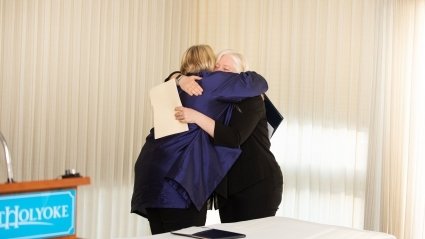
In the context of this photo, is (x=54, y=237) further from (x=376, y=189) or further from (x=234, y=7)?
(x=234, y=7)

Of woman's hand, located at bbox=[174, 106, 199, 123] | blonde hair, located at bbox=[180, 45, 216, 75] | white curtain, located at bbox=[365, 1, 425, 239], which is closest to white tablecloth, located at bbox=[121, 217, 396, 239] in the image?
woman's hand, located at bbox=[174, 106, 199, 123]

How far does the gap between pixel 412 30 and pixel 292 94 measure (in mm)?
837

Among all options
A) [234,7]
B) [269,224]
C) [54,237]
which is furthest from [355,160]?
[54,237]

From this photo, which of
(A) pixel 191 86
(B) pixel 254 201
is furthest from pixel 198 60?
(B) pixel 254 201

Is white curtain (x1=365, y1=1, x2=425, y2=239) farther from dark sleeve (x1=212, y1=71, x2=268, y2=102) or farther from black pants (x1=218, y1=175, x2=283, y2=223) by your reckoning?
dark sleeve (x1=212, y1=71, x2=268, y2=102)

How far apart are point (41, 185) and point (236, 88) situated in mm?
1421

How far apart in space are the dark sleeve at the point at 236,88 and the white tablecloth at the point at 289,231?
0.64m

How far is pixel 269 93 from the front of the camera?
464 centimetres

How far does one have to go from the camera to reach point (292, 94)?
4.56m

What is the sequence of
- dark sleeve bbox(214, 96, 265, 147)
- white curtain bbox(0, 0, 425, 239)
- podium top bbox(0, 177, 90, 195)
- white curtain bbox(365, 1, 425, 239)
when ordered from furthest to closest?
white curtain bbox(365, 1, 425, 239) → white curtain bbox(0, 0, 425, 239) → dark sleeve bbox(214, 96, 265, 147) → podium top bbox(0, 177, 90, 195)

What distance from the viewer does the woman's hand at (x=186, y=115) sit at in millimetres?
2959

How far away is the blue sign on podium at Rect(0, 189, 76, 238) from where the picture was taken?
163 cm

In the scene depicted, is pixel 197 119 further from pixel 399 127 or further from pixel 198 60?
pixel 399 127

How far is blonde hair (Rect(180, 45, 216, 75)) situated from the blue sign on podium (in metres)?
1.38
